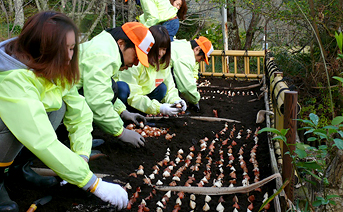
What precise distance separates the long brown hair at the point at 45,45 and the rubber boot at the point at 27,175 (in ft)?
1.67

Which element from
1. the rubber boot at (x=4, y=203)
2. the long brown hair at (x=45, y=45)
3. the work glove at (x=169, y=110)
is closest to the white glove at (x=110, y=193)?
the rubber boot at (x=4, y=203)

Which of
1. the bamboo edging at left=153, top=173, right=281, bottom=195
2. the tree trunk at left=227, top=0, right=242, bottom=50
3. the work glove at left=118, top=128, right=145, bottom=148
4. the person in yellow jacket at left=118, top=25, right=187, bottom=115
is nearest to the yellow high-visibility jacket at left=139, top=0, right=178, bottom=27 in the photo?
the person in yellow jacket at left=118, top=25, right=187, bottom=115

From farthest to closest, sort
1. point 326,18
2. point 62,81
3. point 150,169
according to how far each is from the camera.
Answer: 1. point 326,18
2. point 150,169
3. point 62,81

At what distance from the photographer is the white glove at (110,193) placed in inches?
59.1

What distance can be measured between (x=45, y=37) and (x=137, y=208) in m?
0.91

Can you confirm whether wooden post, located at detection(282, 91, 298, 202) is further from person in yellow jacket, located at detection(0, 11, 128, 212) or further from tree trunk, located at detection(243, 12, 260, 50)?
tree trunk, located at detection(243, 12, 260, 50)

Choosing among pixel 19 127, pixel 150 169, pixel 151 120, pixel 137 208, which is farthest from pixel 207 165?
pixel 19 127

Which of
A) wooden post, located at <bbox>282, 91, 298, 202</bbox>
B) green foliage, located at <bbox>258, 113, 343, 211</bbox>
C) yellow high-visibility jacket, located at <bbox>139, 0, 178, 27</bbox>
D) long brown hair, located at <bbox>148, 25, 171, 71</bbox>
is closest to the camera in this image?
green foliage, located at <bbox>258, 113, 343, 211</bbox>

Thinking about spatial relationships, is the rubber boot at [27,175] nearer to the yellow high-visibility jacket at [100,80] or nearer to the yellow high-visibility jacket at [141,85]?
the yellow high-visibility jacket at [100,80]

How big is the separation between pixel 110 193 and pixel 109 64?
0.97 meters

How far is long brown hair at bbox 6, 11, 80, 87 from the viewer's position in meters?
1.38

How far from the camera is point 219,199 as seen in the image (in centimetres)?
181

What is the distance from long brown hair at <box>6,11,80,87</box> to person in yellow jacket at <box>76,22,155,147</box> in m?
0.72

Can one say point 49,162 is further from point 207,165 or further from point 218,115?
point 218,115
